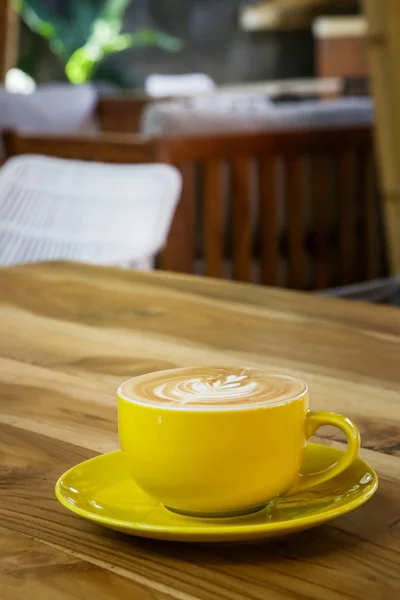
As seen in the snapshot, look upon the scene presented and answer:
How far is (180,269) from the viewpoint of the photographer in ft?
9.75

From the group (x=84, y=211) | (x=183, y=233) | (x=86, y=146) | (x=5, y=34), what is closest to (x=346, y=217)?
(x=183, y=233)

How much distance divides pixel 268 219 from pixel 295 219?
0.14 metres

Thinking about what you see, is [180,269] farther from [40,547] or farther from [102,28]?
[102,28]

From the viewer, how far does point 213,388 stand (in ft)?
1.50

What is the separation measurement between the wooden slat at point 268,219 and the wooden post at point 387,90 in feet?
1.42

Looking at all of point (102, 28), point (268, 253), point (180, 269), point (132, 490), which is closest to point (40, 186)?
point (180, 269)

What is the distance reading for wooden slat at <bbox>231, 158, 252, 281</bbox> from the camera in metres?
3.16

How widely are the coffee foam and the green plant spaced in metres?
7.75

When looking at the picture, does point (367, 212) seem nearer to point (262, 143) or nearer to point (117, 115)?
point (262, 143)

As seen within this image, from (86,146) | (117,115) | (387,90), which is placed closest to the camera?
(387,90)

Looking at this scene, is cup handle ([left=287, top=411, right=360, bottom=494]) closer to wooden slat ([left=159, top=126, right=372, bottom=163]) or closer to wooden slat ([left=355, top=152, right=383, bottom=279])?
wooden slat ([left=159, top=126, right=372, bottom=163])

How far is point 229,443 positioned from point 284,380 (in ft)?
0.18

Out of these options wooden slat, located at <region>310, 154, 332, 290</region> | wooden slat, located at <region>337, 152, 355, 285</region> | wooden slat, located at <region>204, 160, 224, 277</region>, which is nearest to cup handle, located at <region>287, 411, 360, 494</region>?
wooden slat, located at <region>204, 160, 224, 277</region>

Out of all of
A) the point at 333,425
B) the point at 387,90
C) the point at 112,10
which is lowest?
the point at 333,425
